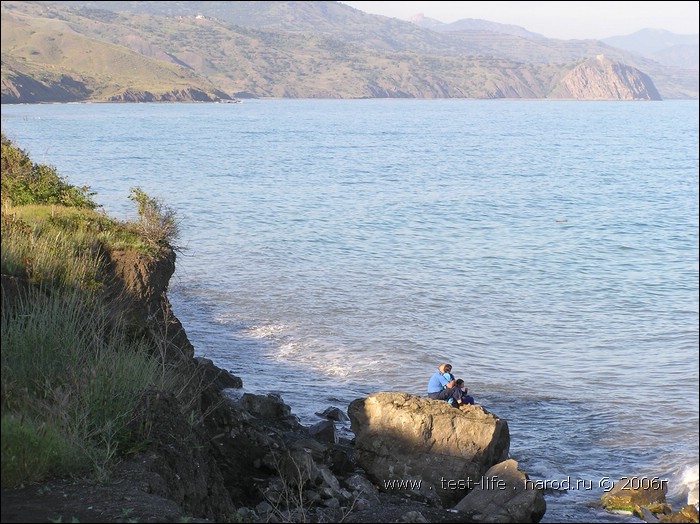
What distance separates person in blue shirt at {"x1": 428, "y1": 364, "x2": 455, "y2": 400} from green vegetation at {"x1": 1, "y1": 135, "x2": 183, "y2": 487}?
14.6 feet

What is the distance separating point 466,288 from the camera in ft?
85.7

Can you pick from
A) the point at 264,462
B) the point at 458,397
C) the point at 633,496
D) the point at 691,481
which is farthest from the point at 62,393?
the point at 691,481

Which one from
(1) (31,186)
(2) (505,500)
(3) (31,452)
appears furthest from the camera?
(1) (31,186)

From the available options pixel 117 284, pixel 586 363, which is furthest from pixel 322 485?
pixel 586 363

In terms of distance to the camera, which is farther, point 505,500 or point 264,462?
point 264,462

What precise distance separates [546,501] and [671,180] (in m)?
57.9

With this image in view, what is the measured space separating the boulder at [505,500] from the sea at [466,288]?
0.66 metres

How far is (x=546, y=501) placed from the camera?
36.9 ft

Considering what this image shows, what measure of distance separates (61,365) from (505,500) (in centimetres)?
513

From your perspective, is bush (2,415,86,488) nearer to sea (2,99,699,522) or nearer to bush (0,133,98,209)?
sea (2,99,699,522)

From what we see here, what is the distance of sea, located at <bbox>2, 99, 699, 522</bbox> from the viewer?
1488cm

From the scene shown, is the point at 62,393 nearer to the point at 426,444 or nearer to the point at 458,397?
the point at 426,444

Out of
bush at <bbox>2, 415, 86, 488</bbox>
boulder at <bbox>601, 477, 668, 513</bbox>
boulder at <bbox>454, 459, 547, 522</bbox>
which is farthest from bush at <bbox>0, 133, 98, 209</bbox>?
boulder at <bbox>601, 477, 668, 513</bbox>

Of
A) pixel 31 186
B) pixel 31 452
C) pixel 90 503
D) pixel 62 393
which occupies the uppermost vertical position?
pixel 31 186
